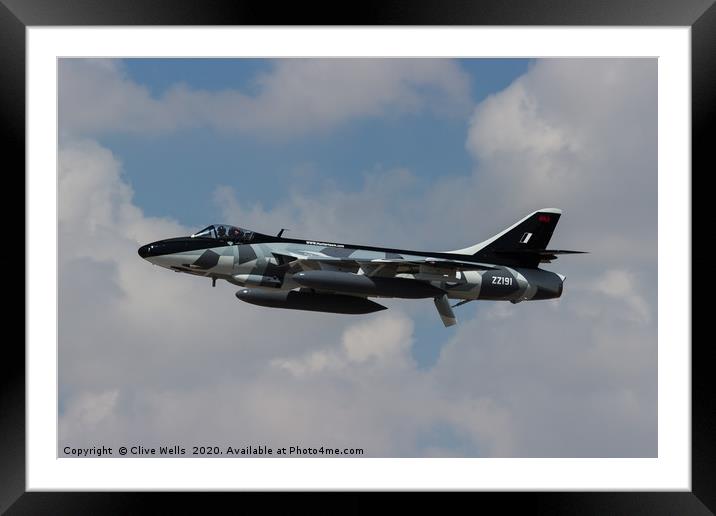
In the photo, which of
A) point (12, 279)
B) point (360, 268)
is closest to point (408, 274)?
point (360, 268)

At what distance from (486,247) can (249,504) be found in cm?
1425

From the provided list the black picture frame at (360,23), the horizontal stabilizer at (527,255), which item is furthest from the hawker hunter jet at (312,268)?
the black picture frame at (360,23)

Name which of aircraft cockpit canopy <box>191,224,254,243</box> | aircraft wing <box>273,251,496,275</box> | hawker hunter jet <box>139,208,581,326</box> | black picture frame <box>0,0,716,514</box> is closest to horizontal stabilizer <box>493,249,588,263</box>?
hawker hunter jet <box>139,208,581,326</box>

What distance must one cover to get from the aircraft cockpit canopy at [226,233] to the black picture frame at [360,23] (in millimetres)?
9134

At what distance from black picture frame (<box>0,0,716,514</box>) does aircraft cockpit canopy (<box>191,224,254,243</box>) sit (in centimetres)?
913

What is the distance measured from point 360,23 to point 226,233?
35.8 ft

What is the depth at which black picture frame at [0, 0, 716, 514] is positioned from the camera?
1719cm

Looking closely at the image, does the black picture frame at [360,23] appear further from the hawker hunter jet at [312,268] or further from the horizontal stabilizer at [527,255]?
the horizontal stabilizer at [527,255]

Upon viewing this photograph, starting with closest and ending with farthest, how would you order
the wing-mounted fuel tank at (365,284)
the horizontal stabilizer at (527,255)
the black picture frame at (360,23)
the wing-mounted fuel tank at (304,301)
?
the black picture frame at (360,23) < the wing-mounted fuel tank at (365,284) < the wing-mounted fuel tank at (304,301) < the horizontal stabilizer at (527,255)

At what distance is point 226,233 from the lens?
26906 millimetres

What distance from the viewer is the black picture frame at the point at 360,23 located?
17.2 m

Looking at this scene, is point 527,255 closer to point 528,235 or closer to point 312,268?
point 528,235

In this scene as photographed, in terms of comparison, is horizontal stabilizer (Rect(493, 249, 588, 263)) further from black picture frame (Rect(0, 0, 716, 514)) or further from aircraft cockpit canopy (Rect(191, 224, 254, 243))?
black picture frame (Rect(0, 0, 716, 514))

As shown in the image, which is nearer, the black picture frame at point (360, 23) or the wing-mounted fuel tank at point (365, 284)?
the black picture frame at point (360, 23)
